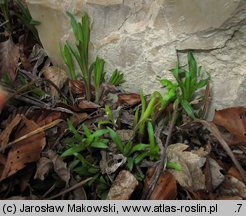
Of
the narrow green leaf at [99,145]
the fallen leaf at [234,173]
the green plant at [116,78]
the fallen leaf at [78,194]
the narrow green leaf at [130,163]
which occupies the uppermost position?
the green plant at [116,78]

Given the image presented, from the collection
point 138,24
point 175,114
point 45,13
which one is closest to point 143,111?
point 175,114

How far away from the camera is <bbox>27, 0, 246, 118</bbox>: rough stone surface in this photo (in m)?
1.52

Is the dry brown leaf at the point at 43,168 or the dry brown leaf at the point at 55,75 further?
the dry brown leaf at the point at 55,75

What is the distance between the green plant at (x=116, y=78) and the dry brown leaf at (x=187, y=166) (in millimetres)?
401

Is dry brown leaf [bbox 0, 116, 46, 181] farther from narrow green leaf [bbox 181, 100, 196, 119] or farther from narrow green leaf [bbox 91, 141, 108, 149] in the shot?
narrow green leaf [bbox 181, 100, 196, 119]

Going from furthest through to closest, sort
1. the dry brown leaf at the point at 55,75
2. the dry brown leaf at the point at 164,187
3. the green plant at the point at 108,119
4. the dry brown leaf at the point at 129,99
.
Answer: the dry brown leaf at the point at 55,75 → the dry brown leaf at the point at 129,99 → the green plant at the point at 108,119 → the dry brown leaf at the point at 164,187

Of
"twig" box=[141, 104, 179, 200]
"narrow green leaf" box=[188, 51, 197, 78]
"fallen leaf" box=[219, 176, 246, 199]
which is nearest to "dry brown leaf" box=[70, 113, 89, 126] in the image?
"twig" box=[141, 104, 179, 200]

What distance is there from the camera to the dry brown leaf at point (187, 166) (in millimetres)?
1431

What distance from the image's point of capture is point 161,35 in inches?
63.9

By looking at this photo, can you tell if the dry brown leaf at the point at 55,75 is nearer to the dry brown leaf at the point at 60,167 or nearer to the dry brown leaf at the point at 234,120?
the dry brown leaf at the point at 60,167

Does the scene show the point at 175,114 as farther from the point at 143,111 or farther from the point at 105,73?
the point at 105,73

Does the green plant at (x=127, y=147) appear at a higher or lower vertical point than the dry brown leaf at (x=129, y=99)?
lower

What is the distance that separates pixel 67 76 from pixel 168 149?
64 centimetres

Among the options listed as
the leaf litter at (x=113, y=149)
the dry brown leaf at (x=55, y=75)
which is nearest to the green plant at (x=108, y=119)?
the leaf litter at (x=113, y=149)
